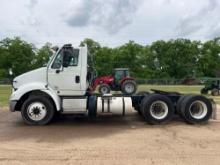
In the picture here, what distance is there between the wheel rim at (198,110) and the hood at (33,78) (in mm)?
4786

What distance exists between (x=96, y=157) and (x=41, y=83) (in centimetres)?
523

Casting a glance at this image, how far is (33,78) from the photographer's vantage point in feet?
41.1

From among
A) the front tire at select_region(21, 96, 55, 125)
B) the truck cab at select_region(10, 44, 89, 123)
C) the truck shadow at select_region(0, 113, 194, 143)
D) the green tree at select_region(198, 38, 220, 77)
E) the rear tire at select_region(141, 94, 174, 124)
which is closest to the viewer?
the truck shadow at select_region(0, 113, 194, 143)

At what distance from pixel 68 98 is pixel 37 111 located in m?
1.03

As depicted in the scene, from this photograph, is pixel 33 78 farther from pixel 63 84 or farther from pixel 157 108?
pixel 157 108

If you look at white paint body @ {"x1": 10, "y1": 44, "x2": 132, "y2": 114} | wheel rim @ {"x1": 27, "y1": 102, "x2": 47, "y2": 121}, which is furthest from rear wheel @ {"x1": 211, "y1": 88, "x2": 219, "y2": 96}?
wheel rim @ {"x1": 27, "y1": 102, "x2": 47, "y2": 121}

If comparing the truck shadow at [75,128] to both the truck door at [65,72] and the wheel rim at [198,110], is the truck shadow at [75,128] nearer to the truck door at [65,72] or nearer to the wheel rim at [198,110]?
the wheel rim at [198,110]

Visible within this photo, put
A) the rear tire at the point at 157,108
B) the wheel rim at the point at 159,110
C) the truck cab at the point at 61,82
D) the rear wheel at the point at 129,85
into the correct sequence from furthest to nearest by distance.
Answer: the rear wheel at the point at 129,85, the wheel rim at the point at 159,110, the rear tire at the point at 157,108, the truck cab at the point at 61,82

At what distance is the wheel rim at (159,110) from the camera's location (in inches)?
500

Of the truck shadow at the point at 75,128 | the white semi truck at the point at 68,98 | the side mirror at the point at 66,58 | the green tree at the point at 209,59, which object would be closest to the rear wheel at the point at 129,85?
the truck shadow at the point at 75,128

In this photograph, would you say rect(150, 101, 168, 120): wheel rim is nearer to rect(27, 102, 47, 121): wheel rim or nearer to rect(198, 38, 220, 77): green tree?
rect(27, 102, 47, 121): wheel rim

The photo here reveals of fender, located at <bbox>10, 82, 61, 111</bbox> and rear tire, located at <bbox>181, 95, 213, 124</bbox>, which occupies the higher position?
fender, located at <bbox>10, 82, 61, 111</bbox>

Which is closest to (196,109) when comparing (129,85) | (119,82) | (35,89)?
(35,89)

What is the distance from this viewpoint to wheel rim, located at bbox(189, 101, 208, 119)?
509 inches
